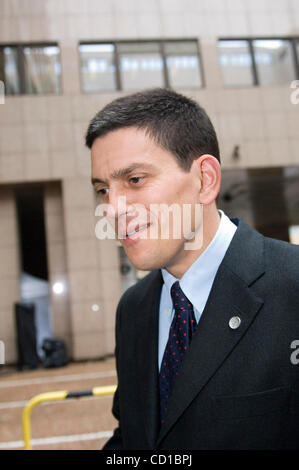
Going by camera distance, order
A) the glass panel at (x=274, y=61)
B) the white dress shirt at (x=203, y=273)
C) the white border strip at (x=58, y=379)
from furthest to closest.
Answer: the glass panel at (x=274, y=61) → the white border strip at (x=58, y=379) → the white dress shirt at (x=203, y=273)

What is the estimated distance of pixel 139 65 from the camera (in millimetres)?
10820

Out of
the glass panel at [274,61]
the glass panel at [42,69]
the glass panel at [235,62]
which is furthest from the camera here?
the glass panel at [274,61]

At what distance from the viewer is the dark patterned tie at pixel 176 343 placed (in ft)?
4.05

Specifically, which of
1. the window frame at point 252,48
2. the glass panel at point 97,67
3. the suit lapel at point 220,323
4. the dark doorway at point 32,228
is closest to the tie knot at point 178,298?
the suit lapel at point 220,323

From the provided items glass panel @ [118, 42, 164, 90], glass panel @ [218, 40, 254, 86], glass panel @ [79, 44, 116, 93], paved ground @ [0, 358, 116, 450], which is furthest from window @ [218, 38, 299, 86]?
paved ground @ [0, 358, 116, 450]

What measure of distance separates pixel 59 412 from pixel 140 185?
515 centimetres

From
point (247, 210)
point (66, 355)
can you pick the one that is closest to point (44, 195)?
A: point (66, 355)

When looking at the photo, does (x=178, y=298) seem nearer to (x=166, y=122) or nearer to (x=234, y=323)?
(x=234, y=323)

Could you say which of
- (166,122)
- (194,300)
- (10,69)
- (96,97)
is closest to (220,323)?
(194,300)

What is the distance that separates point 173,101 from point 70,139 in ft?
31.5

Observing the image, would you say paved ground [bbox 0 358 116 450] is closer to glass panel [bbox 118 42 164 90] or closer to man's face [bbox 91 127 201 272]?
man's face [bbox 91 127 201 272]

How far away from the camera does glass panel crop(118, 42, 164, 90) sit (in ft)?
35.2

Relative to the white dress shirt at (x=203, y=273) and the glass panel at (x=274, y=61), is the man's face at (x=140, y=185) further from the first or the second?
the glass panel at (x=274, y=61)

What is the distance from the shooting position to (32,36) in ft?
34.6
